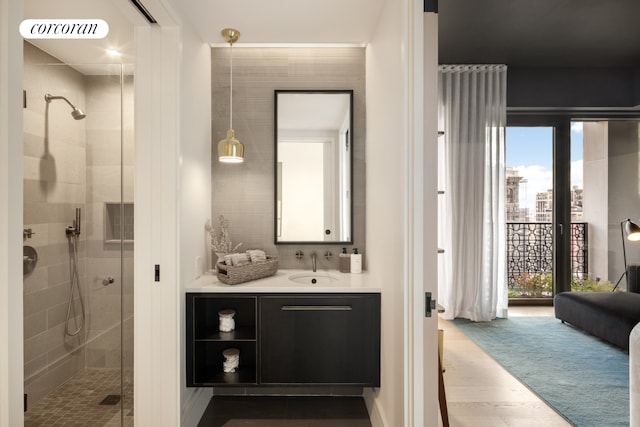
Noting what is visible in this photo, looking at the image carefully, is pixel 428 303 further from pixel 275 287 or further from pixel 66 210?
pixel 66 210

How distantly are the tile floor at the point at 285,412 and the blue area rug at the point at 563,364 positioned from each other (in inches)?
52.9

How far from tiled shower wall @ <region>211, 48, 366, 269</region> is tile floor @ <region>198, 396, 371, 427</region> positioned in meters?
0.95

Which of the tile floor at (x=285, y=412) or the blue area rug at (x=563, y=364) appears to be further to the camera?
the blue area rug at (x=563, y=364)

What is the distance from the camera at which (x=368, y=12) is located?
6.70 feet

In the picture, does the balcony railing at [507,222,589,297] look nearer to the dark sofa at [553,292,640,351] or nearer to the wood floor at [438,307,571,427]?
the dark sofa at [553,292,640,351]

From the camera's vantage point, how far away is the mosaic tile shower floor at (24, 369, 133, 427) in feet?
5.65

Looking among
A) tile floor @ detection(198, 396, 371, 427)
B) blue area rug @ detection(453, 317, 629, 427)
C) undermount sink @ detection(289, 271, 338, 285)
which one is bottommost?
tile floor @ detection(198, 396, 371, 427)

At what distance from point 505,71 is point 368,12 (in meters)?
2.48

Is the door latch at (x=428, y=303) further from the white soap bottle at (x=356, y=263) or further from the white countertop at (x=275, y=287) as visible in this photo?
the white soap bottle at (x=356, y=263)

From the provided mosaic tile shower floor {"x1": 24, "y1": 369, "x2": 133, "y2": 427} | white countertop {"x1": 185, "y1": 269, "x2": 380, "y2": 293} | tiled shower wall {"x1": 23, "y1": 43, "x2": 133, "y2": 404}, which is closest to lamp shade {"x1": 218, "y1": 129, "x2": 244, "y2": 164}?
tiled shower wall {"x1": 23, "y1": 43, "x2": 133, "y2": 404}

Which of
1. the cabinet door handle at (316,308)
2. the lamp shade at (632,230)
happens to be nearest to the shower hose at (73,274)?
the cabinet door handle at (316,308)

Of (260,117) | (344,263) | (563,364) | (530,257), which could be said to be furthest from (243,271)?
(530,257)

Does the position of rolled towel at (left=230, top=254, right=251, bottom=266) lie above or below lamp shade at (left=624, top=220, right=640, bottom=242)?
below

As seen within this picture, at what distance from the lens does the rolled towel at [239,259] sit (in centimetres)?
216
